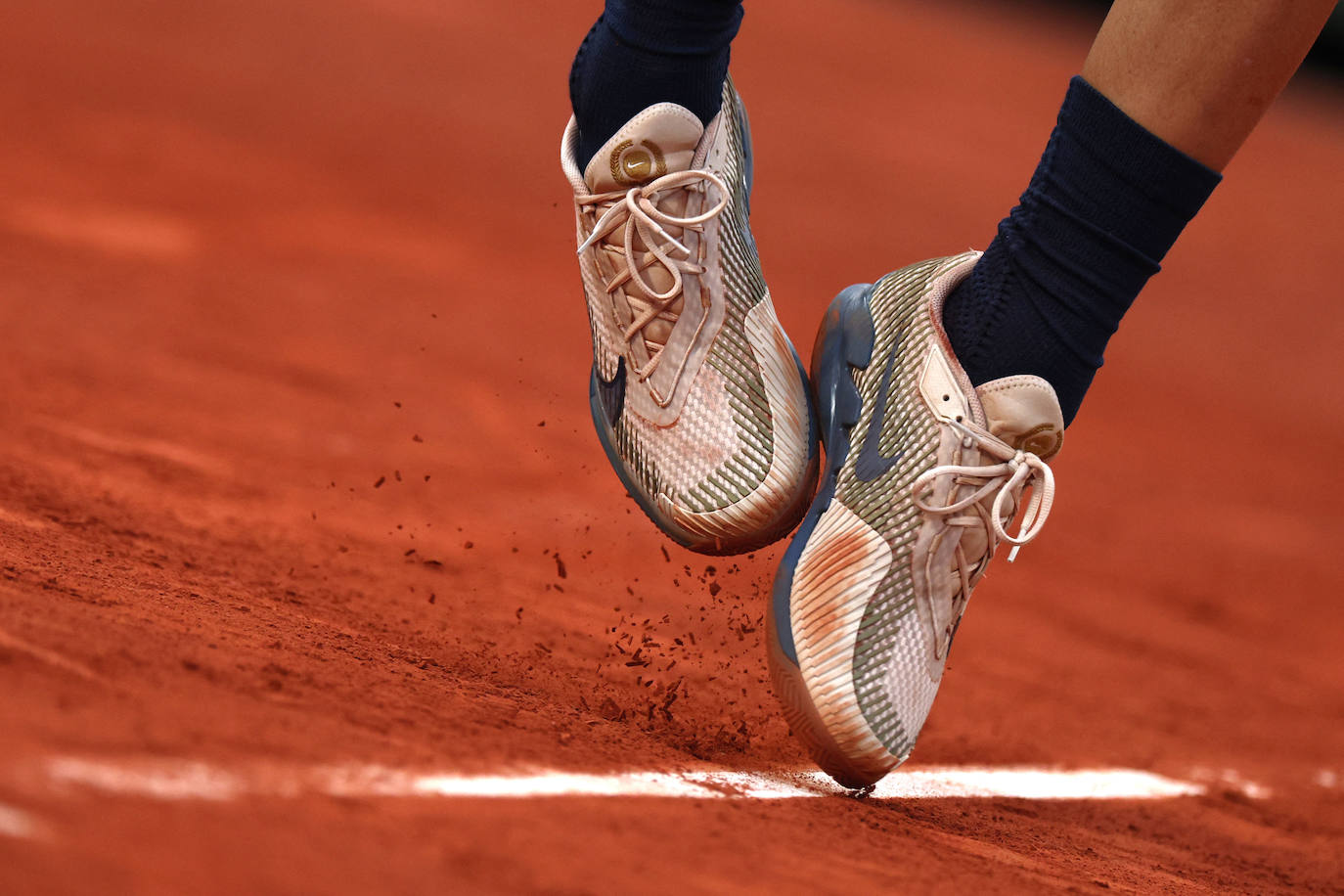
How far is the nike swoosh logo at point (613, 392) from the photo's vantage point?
1288mm

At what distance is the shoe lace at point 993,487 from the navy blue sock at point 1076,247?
0.09 m

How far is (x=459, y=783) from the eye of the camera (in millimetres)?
855

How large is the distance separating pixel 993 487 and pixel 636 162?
0.47 meters

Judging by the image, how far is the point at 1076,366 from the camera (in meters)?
1.15

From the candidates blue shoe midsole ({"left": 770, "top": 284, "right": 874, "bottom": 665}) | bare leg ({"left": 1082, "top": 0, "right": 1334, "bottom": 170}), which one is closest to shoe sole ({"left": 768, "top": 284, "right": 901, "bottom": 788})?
blue shoe midsole ({"left": 770, "top": 284, "right": 874, "bottom": 665})

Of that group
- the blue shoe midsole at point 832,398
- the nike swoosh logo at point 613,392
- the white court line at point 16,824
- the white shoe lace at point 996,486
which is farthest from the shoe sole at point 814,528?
the white court line at point 16,824

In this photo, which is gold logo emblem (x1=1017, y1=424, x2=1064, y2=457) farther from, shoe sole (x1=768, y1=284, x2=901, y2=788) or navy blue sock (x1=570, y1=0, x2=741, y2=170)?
navy blue sock (x1=570, y1=0, x2=741, y2=170)

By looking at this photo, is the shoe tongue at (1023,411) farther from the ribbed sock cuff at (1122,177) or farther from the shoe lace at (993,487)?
the ribbed sock cuff at (1122,177)

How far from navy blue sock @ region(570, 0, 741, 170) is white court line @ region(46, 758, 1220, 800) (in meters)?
0.64

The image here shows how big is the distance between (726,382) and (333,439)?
0.90 meters

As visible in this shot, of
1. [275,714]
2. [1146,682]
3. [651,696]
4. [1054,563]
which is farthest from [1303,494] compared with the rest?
[275,714]

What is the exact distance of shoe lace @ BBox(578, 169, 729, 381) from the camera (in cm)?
121

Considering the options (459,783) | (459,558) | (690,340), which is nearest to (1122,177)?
(690,340)

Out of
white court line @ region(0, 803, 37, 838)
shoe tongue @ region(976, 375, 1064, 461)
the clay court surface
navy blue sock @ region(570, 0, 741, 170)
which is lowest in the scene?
the clay court surface
